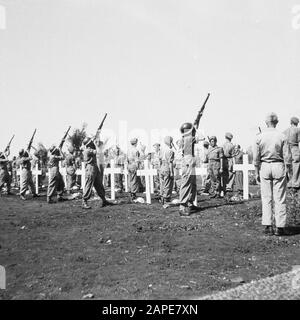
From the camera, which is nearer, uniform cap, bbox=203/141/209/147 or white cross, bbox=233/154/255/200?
white cross, bbox=233/154/255/200

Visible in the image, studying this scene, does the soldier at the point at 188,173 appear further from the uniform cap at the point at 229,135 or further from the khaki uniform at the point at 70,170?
the khaki uniform at the point at 70,170

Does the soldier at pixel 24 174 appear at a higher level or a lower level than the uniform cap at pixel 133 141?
lower

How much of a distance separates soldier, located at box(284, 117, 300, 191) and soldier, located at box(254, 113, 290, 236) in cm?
484

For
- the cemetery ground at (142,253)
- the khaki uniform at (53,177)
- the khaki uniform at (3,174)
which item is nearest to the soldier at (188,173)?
the cemetery ground at (142,253)

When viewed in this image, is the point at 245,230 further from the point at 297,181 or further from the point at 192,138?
the point at 297,181

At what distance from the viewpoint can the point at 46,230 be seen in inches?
402

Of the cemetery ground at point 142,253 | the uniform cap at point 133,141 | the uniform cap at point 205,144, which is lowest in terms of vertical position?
the cemetery ground at point 142,253

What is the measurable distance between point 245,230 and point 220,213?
2.00 meters

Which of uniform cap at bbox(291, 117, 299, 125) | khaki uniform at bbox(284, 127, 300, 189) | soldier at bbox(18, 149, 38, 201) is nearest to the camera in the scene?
khaki uniform at bbox(284, 127, 300, 189)

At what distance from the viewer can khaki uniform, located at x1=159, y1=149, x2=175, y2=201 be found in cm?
1440

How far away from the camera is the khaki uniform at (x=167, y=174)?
1440 cm

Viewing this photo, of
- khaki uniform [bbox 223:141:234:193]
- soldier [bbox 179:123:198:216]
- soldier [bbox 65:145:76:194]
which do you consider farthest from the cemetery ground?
soldier [bbox 65:145:76:194]

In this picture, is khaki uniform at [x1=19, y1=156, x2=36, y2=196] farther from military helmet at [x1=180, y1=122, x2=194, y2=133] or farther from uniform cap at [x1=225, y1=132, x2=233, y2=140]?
military helmet at [x1=180, y1=122, x2=194, y2=133]
